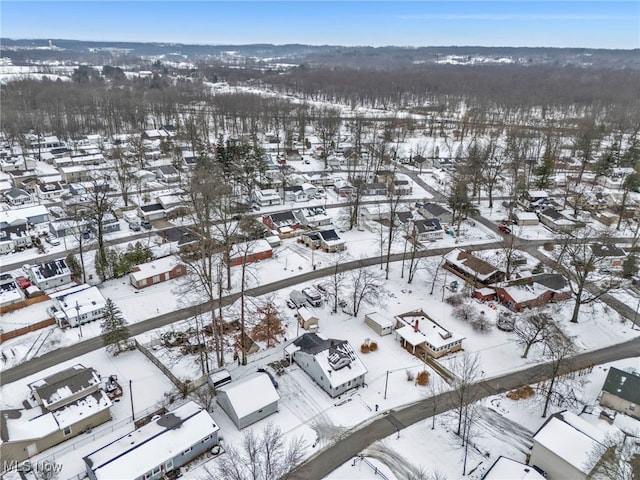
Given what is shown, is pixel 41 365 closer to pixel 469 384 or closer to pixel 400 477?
pixel 400 477

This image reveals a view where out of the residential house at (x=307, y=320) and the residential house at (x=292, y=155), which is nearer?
the residential house at (x=307, y=320)

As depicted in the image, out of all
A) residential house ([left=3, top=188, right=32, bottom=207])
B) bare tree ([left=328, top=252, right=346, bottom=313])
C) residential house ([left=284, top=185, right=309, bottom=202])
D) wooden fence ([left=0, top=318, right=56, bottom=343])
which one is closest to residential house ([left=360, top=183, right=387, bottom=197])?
residential house ([left=284, top=185, right=309, bottom=202])

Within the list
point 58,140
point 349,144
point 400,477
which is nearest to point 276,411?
point 400,477

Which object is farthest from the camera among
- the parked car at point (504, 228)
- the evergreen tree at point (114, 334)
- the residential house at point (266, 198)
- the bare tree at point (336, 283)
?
the residential house at point (266, 198)

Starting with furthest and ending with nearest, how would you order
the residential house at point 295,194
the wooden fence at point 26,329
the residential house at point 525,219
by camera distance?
the residential house at point 295,194
the residential house at point 525,219
the wooden fence at point 26,329

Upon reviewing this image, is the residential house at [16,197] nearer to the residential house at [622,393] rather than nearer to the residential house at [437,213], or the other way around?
the residential house at [437,213]

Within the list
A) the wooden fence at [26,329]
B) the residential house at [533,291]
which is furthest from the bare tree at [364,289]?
the wooden fence at [26,329]

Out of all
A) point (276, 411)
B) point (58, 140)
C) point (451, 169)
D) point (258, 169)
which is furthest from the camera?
point (58, 140)

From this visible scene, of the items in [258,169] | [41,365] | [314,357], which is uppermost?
[258,169]
